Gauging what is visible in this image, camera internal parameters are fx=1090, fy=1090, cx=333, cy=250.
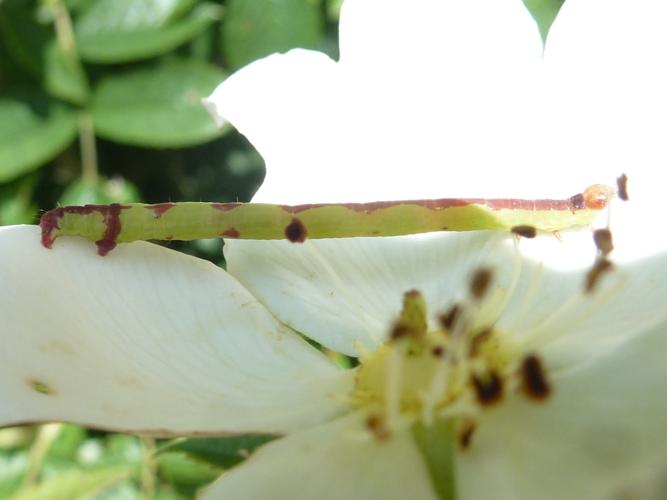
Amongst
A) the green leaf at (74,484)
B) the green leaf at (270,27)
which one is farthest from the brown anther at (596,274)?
the green leaf at (270,27)

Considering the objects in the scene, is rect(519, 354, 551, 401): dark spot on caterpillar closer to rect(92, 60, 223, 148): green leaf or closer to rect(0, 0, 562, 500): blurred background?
Answer: rect(0, 0, 562, 500): blurred background

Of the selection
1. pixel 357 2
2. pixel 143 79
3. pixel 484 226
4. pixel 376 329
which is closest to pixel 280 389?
pixel 376 329

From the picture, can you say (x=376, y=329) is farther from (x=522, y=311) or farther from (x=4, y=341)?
(x=4, y=341)

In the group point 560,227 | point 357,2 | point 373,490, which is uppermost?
point 357,2

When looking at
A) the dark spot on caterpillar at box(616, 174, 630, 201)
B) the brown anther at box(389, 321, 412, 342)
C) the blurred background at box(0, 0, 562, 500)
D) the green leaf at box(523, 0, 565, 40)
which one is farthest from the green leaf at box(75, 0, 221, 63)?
the brown anther at box(389, 321, 412, 342)

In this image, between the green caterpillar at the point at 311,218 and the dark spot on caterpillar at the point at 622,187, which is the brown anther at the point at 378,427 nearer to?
the green caterpillar at the point at 311,218

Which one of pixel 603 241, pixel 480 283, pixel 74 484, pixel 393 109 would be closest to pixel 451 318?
pixel 480 283
